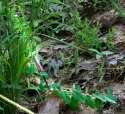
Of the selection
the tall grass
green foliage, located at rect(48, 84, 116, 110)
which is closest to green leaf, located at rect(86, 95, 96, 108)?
green foliage, located at rect(48, 84, 116, 110)

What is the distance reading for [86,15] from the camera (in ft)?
8.06

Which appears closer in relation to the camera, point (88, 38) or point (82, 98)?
point (82, 98)

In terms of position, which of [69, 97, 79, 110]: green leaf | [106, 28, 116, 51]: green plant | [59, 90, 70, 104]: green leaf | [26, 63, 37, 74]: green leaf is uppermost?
[106, 28, 116, 51]: green plant

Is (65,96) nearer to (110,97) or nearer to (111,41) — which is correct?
(110,97)

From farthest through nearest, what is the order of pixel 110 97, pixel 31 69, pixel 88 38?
pixel 88 38 < pixel 31 69 < pixel 110 97

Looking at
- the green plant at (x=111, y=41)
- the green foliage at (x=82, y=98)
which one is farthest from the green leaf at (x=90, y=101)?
the green plant at (x=111, y=41)

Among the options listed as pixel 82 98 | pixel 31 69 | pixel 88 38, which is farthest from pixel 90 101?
pixel 88 38

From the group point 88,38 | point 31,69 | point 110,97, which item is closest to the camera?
point 110,97

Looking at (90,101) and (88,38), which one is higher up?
(88,38)

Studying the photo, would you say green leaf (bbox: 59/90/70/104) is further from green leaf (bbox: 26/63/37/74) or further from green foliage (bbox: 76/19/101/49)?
green foliage (bbox: 76/19/101/49)

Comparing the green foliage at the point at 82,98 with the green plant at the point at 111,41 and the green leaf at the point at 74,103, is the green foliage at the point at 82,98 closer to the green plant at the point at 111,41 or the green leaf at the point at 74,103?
the green leaf at the point at 74,103

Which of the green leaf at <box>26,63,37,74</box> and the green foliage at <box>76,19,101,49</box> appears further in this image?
the green foliage at <box>76,19,101,49</box>

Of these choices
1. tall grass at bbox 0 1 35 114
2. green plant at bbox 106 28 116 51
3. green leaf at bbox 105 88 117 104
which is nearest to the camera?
green leaf at bbox 105 88 117 104

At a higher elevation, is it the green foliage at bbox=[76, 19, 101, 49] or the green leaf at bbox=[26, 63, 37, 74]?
the green foliage at bbox=[76, 19, 101, 49]
